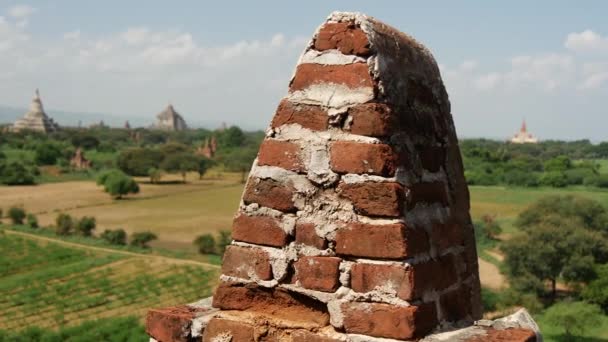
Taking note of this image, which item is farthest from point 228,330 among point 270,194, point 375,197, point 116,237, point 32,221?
point 32,221

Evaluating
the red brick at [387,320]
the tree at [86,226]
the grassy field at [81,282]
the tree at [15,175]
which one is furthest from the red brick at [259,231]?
the tree at [15,175]

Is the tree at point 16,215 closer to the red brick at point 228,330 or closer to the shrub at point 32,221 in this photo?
the shrub at point 32,221

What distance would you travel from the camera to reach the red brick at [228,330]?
2.09 meters

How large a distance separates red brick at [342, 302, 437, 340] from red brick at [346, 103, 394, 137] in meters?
0.54

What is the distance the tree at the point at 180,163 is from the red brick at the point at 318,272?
8468cm

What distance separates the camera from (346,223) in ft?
6.43

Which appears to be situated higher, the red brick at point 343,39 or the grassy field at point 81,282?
the red brick at point 343,39

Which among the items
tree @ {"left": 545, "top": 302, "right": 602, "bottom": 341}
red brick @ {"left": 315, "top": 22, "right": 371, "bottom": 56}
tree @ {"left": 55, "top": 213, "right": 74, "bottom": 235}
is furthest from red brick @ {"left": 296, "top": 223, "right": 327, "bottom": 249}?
tree @ {"left": 55, "top": 213, "right": 74, "bottom": 235}

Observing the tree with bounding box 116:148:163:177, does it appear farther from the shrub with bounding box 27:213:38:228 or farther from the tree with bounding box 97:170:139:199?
the shrub with bounding box 27:213:38:228

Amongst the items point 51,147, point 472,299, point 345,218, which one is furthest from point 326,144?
point 51,147

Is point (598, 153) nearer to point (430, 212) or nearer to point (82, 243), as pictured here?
point (82, 243)

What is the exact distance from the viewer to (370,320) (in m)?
1.89

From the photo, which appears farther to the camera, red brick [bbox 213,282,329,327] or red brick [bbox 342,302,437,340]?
red brick [bbox 213,282,329,327]

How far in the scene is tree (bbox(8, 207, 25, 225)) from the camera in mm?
53250
